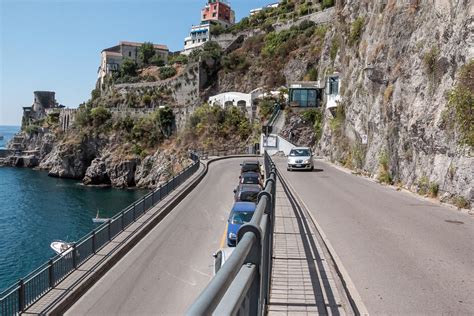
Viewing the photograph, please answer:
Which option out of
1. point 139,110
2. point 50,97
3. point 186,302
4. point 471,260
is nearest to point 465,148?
point 471,260

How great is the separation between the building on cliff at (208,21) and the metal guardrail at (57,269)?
4839 inches

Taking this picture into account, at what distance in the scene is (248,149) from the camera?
61969 mm

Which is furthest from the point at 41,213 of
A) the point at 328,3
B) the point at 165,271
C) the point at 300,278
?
the point at 328,3

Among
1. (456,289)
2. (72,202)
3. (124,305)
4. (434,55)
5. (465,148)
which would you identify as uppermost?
(434,55)

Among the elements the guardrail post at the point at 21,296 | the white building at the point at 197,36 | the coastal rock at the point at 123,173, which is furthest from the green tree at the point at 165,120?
the guardrail post at the point at 21,296

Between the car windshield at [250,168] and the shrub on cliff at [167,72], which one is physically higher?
the shrub on cliff at [167,72]

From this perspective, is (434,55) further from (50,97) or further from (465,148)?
(50,97)

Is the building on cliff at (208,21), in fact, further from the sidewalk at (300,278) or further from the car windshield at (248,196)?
the sidewalk at (300,278)

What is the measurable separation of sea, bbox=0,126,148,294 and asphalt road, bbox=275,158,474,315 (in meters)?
24.3

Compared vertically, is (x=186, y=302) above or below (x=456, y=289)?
below

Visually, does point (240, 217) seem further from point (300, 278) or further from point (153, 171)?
point (153, 171)

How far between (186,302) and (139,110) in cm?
8317

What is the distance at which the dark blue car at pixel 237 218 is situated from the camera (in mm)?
15734

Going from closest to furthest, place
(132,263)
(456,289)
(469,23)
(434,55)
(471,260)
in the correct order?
(456,289) → (471,260) → (132,263) → (469,23) → (434,55)
